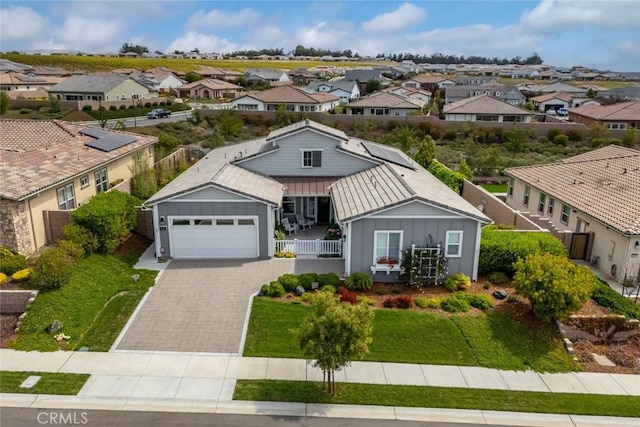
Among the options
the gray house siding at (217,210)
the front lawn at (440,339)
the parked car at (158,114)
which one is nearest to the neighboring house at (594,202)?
the front lawn at (440,339)

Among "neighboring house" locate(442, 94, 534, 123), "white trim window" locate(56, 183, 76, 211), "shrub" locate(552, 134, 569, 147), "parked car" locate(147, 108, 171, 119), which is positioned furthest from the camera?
"parked car" locate(147, 108, 171, 119)

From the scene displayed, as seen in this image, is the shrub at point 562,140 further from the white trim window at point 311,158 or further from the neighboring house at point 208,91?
the neighboring house at point 208,91

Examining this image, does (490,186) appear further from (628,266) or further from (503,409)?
(503,409)

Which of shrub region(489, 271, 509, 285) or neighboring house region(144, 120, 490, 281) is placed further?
shrub region(489, 271, 509, 285)

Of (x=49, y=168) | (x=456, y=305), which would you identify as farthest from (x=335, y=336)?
(x=49, y=168)

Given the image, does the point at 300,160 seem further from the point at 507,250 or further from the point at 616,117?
the point at 616,117

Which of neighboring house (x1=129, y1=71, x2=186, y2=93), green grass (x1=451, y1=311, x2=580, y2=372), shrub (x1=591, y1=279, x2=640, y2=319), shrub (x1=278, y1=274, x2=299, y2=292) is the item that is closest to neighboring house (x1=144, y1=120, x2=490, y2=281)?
shrub (x1=278, y1=274, x2=299, y2=292)

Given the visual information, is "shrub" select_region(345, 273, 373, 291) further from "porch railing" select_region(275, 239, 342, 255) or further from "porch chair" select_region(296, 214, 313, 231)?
"porch chair" select_region(296, 214, 313, 231)

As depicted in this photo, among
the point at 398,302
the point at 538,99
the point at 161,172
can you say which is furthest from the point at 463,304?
the point at 538,99
